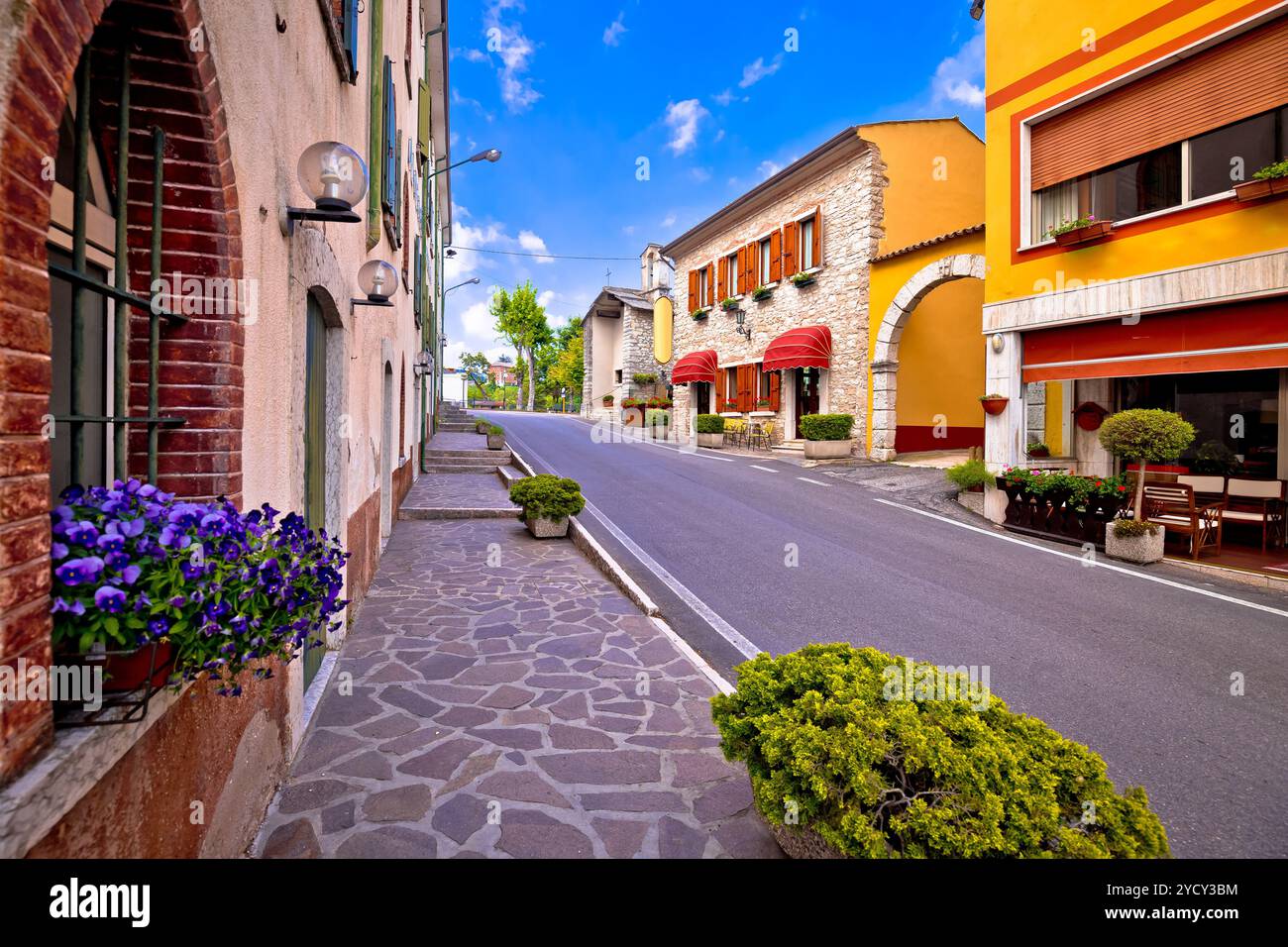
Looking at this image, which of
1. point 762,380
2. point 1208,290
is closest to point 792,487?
point 1208,290

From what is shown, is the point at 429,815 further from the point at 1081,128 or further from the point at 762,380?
the point at 762,380

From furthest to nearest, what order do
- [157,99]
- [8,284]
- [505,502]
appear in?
[505,502] < [157,99] < [8,284]

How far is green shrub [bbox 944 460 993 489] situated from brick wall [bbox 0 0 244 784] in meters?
11.1

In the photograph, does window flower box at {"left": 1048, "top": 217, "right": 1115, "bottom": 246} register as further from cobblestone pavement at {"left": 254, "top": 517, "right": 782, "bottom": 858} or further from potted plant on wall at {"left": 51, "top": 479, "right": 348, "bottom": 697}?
potted plant on wall at {"left": 51, "top": 479, "right": 348, "bottom": 697}

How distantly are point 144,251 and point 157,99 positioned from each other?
460mm

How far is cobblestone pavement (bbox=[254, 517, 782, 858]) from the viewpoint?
2.70 metres

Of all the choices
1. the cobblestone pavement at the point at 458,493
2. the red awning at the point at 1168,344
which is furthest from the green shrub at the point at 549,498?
the red awning at the point at 1168,344

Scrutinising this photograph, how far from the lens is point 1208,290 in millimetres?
8648

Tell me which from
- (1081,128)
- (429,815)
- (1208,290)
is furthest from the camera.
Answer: (1081,128)

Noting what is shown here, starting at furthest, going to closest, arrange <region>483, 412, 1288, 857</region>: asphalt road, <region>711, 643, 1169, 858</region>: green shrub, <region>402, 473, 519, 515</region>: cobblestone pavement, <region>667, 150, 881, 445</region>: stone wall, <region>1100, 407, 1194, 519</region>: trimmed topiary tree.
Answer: <region>667, 150, 881, 445</region>: stone wall → <region>402, 473, 519, 515</region>: cobblestone pavement → <region>1100, 407, 1194, 519</region>: trimmed topiary tree → <region>483, 412, 1288, 857</region>: asphalt road → <region>711, 643, 1169, 858</region>: green shrub

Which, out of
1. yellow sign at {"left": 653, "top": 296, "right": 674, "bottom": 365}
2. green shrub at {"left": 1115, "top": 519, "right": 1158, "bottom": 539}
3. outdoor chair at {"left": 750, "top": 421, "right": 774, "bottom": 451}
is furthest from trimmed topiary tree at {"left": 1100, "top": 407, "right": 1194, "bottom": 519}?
yellow sign at {"left": 653, "top": 296, "right": 674, "bottom": 365}

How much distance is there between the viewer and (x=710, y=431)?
911 inches

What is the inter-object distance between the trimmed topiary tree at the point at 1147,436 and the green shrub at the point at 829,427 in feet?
30.6
